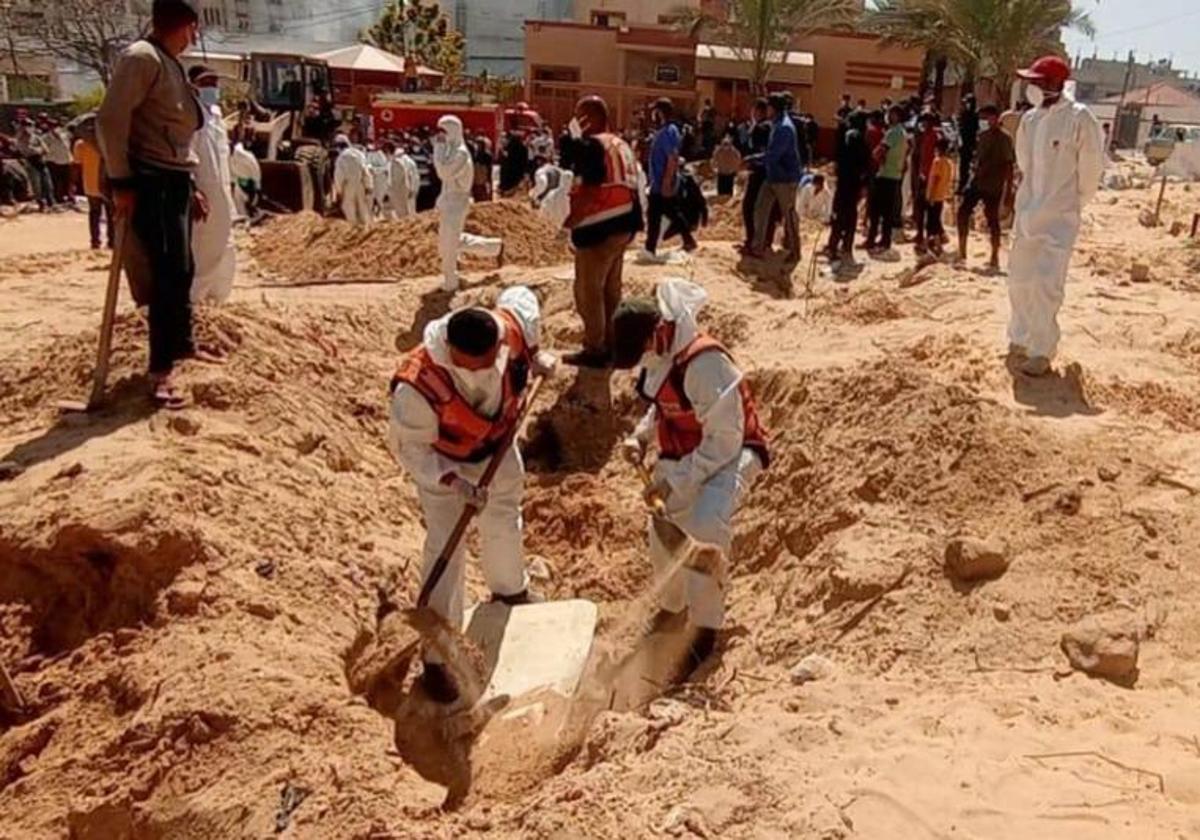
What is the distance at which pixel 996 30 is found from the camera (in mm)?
19891

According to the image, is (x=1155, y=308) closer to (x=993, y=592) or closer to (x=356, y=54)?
(x=993, y=592)

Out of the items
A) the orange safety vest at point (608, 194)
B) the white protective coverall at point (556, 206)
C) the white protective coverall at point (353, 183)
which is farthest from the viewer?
the white protective coverall at point (353, 183)

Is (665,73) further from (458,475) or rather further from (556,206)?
(458,475)

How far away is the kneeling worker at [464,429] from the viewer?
3.83 m

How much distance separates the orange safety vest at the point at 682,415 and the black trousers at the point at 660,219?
5449 mm

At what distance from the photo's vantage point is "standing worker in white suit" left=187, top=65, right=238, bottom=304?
18.7 feet

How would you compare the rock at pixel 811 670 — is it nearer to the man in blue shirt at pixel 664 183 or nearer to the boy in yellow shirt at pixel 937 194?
the man in blue shirt at pixel 664 183

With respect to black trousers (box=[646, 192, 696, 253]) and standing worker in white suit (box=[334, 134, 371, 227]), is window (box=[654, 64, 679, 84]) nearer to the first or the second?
standing worker in white suit (box=[334, 134, 371, 227])

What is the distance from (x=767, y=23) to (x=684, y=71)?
8.12 meters

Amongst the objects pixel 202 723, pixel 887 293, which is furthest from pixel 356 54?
pixel 202 723

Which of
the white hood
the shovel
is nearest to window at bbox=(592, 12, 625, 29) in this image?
the shovel

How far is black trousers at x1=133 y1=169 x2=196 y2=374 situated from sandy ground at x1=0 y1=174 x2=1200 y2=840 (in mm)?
216

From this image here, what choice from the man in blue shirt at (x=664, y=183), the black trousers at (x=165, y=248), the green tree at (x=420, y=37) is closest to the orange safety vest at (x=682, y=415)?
the black trousers at (x=165, y=248)

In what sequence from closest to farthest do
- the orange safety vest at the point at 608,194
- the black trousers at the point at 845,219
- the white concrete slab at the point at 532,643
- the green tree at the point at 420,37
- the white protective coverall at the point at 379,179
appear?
the white concrete slab at the point at 532,643
the orange safety vest at the point at 608,194
the black trousers at the point at 845,219
the white protective coverall at the point at 379,179
the green tree at the point at 420,37
